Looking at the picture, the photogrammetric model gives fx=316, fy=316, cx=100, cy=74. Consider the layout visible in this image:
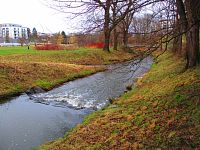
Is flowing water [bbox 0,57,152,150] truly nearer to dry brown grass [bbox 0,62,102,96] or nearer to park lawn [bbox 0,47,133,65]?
dry brown grass [bbox 0,62,102,96]

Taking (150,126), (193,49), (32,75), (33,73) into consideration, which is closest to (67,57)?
(33,73)

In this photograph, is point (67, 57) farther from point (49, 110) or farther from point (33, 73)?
point (49, 110)

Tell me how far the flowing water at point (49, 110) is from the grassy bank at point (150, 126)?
4.33ft

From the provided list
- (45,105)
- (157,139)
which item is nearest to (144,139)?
(157,139)

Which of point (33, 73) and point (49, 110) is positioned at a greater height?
point (33, 73)

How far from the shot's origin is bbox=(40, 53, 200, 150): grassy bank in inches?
294

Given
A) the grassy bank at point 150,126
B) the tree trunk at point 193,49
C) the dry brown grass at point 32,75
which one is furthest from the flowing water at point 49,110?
the tree trunk at point 193,49

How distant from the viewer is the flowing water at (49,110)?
11.2m

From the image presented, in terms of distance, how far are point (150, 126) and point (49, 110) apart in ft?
25.7

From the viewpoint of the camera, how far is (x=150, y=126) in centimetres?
862

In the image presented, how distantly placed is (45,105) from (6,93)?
382 cm

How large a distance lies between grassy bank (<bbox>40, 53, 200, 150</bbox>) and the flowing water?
4.33ft

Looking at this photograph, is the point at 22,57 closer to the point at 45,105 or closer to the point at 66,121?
the point at 45,105

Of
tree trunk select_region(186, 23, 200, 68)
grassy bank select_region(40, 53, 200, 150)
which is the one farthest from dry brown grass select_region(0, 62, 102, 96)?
tree trunk select_region(186, 23, 200, 68)
